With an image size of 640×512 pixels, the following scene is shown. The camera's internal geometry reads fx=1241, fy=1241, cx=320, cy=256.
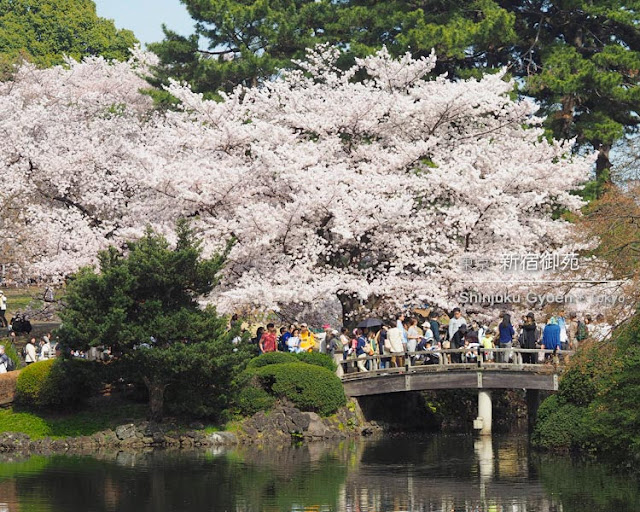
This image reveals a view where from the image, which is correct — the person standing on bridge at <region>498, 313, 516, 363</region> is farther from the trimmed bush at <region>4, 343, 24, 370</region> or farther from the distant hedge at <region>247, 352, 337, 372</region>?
the trimmed bush at <region>4, 343, 24, 370</region>

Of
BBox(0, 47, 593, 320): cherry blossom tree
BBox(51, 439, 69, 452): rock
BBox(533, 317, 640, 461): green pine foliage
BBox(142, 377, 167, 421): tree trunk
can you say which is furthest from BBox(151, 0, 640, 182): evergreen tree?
BBox(51, 439, 69, 452): rock

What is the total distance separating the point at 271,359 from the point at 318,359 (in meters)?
1.34

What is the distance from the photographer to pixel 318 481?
25938 millimetres

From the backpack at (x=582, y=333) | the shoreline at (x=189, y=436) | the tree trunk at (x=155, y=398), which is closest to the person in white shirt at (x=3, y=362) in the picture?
the shoreline at (x=189, y=436)

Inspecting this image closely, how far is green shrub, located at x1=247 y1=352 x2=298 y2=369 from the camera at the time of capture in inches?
1346

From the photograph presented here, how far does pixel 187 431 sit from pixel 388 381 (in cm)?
599

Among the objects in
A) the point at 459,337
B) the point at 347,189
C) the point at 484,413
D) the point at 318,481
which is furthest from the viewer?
the point at 347,189

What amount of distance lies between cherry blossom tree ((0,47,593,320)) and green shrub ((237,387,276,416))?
3.39m

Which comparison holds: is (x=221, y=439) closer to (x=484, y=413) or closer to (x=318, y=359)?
(x=318, y=359)

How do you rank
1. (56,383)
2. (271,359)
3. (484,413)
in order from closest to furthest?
(56,383)
(271,359)
(484,413)

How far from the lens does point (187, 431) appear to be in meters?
32.3

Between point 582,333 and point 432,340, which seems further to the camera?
point 432,340

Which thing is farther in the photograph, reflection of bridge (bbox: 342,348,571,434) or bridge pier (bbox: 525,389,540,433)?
bridge pier (bbox: 525,389,540,433)

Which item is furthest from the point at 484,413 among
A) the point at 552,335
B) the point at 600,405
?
the point at 600,405
